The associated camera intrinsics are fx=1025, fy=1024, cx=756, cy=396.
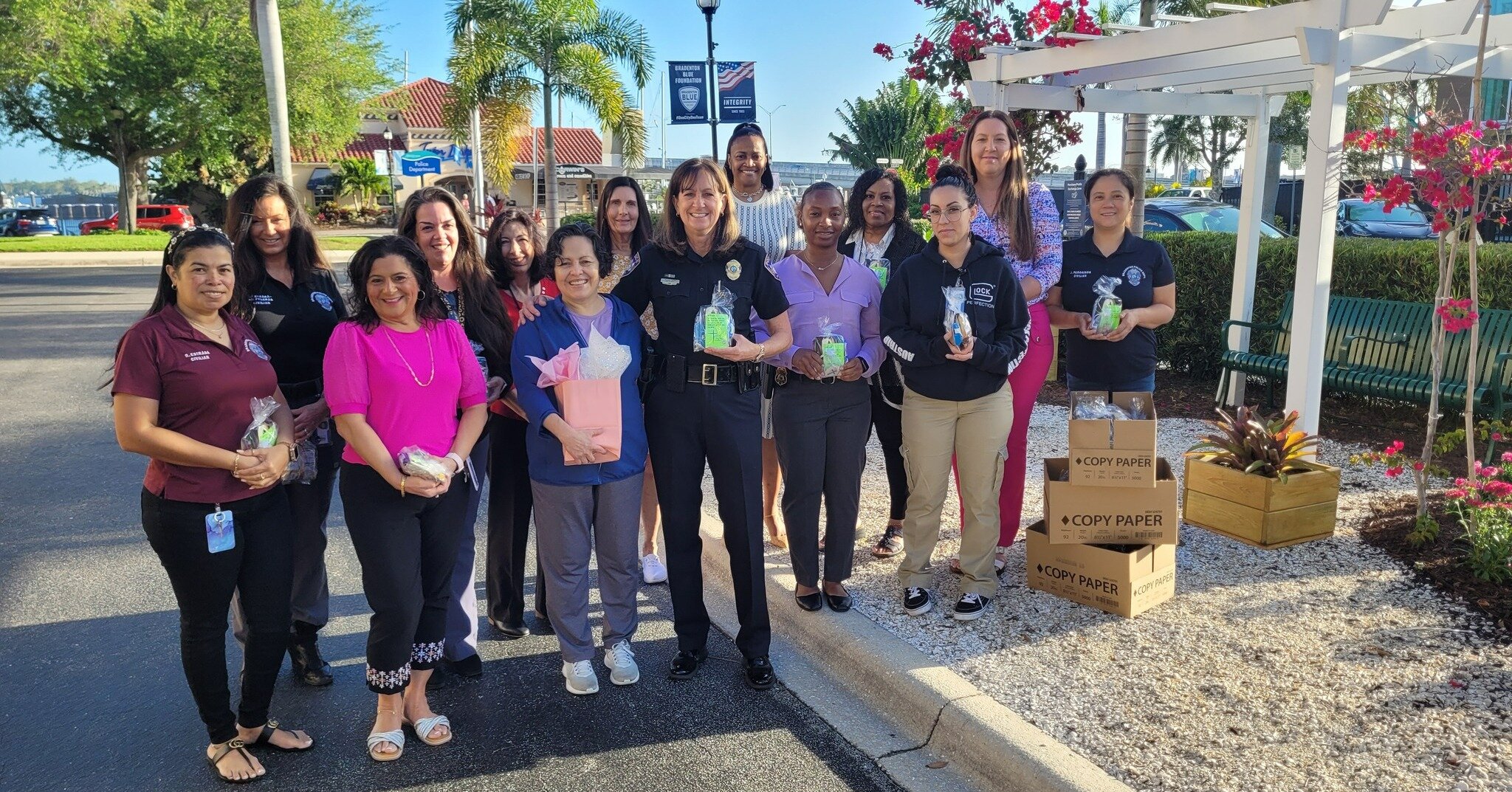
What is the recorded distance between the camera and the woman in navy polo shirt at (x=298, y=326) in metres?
4.03

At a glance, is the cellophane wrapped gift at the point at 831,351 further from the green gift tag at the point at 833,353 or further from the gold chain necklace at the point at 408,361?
the gold chain necklace at the point at 408,361

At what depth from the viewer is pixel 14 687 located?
4.34 metres

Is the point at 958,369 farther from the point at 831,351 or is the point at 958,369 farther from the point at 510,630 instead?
the point at 510,630

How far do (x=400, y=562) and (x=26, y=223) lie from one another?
5055 centimetres

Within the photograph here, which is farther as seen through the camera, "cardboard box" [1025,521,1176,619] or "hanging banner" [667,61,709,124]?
"hanging banner" [667,61,709,124]

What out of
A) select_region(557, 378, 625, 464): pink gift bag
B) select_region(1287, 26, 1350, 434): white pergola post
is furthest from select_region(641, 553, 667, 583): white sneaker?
select_region(1287, 26, 1350, 434): white pergola post

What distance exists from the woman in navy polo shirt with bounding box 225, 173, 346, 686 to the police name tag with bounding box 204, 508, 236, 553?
18.0 inches

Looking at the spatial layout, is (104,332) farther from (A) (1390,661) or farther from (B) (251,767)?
(A) (1390,661)

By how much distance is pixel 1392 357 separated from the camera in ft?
25.9

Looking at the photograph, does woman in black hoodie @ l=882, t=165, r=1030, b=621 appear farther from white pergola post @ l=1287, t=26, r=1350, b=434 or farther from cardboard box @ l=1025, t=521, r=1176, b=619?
white pergola post @ l=1287, t=26, r=1350, b=434

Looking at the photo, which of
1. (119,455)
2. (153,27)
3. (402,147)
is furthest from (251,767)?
(402,147)

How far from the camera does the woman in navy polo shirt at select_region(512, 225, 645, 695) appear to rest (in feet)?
13.7

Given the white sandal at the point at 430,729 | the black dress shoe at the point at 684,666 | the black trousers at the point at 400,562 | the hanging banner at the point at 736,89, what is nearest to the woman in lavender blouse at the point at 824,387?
the black dress shoe at the point at 684,666

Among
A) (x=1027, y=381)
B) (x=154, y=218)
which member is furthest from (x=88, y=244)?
(x=1027, y=381)
